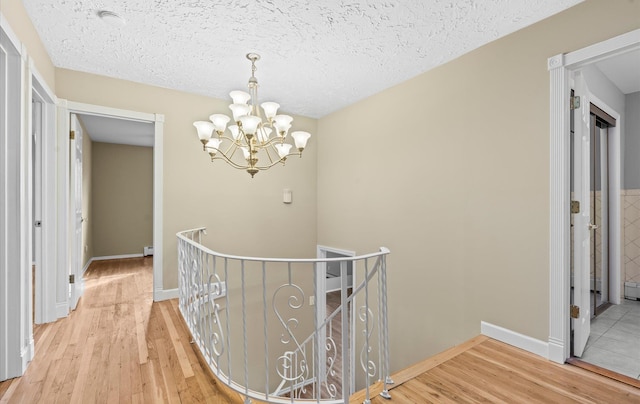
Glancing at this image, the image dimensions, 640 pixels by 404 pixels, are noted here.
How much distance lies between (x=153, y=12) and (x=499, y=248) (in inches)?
127

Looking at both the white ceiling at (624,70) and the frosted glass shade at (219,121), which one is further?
the white ceiling at (624,70)

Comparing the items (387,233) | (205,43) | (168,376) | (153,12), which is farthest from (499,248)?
(153,12)

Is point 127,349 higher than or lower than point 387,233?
lower

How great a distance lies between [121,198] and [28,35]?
16.5 feet

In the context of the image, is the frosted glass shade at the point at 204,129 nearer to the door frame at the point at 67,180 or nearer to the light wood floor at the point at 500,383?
the door frame at the point at 67,180

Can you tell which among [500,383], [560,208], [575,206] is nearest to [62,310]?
[500,383]

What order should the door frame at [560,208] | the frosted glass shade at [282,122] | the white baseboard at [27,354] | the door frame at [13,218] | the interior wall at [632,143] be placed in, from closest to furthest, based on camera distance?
the door frame at [13,218]
the white baseboard at [27,354]
the door frame at [560,208]
the frosted glass shade at [282,122]
the interior wall at [632,143]

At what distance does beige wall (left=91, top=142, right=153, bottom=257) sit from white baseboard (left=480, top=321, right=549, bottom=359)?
6.82 metres

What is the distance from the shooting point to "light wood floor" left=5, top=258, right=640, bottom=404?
1.77 meters

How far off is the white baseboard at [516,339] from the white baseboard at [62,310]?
3.89 metres

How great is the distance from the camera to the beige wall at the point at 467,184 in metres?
2.21

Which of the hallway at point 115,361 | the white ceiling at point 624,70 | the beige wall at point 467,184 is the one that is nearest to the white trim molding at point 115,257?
the hallway at point 115,361

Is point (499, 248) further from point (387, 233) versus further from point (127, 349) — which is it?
point (127, 349)

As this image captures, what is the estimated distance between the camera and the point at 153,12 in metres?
2.17
